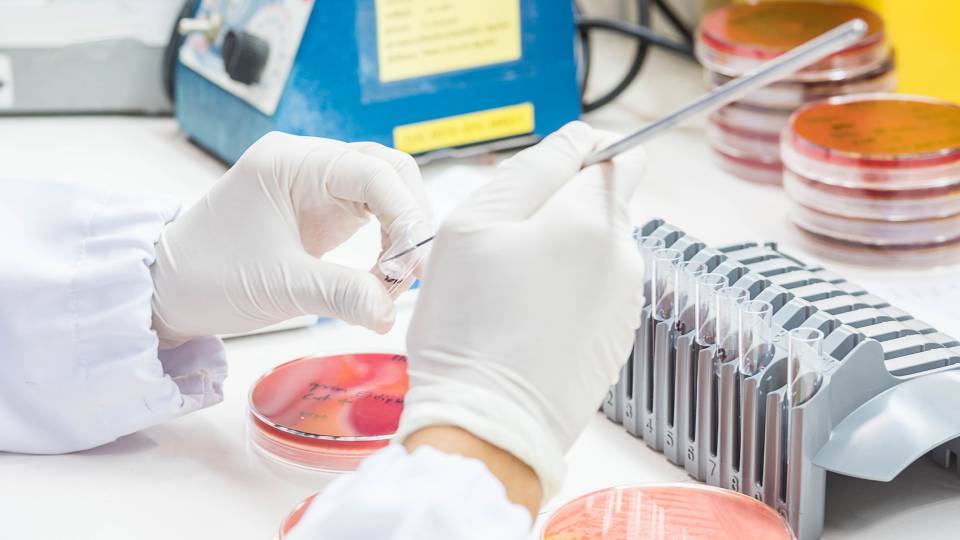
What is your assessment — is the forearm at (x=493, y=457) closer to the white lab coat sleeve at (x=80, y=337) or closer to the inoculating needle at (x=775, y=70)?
the inoculating needle at (x=775, y=70)

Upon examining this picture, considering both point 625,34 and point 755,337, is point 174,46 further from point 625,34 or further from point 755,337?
point 755,337

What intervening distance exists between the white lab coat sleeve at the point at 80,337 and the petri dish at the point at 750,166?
82 centimetres

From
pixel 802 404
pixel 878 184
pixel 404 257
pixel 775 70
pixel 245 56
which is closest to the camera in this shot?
pixel 775 70

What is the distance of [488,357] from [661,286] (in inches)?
10.6

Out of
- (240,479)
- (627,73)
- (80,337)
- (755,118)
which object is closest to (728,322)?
(240,479)

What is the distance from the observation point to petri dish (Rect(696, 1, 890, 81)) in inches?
57.1

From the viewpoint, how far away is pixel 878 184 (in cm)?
125

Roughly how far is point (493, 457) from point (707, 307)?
27 centimetres

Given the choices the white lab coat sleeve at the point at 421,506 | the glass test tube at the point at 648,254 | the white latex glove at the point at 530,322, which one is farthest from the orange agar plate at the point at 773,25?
the white lab coat sleeve at the point at 421,506

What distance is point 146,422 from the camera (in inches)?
37.1

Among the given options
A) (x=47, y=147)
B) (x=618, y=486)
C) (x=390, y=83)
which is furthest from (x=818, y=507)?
(x=47, y=147)

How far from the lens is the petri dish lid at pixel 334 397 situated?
3.07ft

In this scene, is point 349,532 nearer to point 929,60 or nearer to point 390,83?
point 390,83

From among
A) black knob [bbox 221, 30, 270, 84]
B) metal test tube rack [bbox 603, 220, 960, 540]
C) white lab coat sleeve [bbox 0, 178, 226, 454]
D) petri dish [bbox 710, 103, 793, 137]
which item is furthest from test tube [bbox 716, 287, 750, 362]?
black knob [bbox 221, 30, 270, 84]
